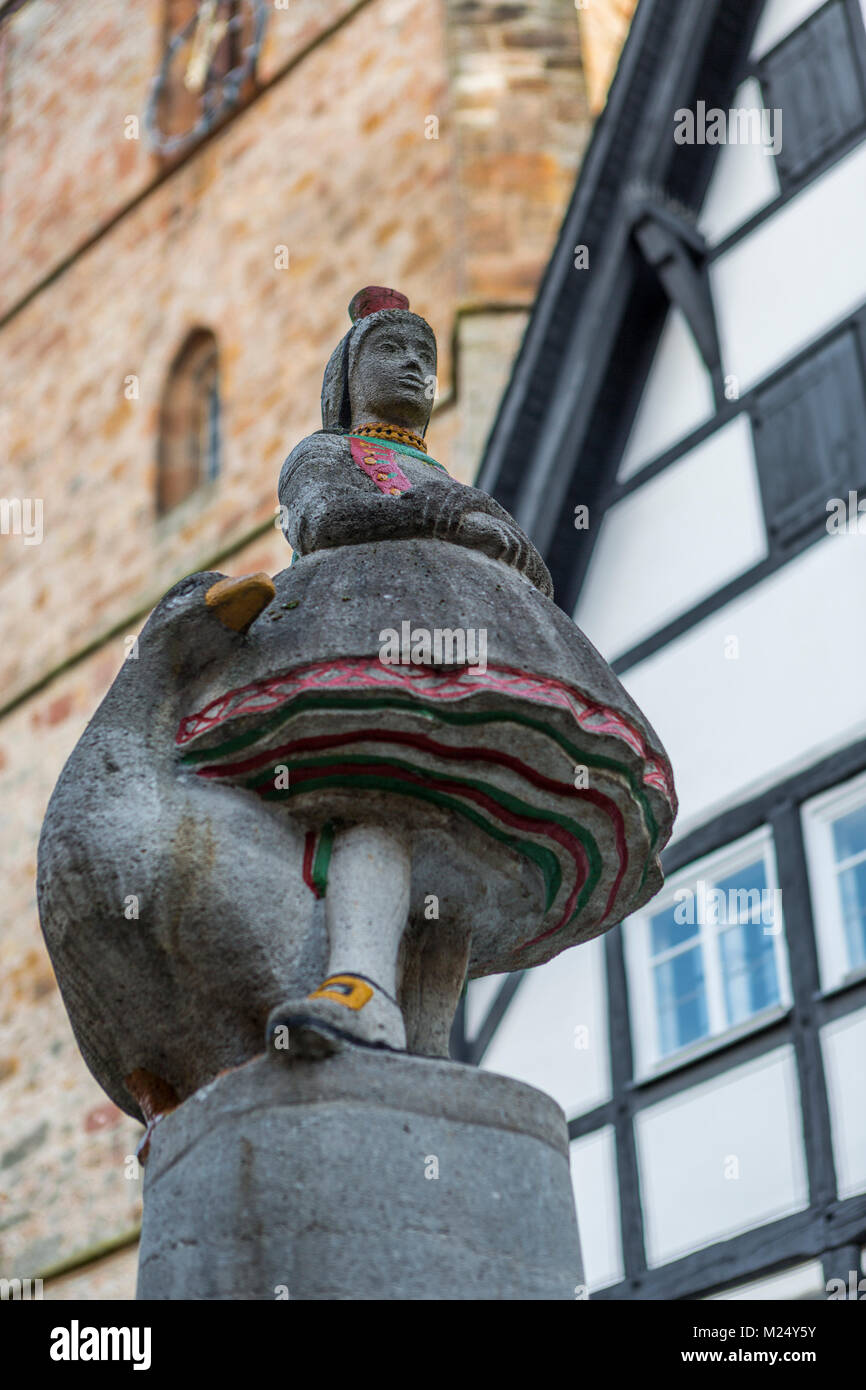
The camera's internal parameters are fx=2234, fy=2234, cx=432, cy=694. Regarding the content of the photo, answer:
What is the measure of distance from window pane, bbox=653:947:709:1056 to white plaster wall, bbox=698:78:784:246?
334 centimetres

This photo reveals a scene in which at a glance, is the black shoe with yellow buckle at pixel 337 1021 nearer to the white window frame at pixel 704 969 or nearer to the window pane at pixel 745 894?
the white window frame at pixel 704 969

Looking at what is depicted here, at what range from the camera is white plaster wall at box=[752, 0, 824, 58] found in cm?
961

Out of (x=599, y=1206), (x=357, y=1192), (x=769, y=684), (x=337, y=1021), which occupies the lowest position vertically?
(x=357, y=1192)

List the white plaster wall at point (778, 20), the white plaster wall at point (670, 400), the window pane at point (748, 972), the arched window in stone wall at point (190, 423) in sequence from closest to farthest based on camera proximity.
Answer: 1. the window pane at point (748, 972)
2. the white plaster wall at point (670, 400)
3. the white plaster wall at point (778, 20)
4. the arched window in stone wall at point (190, 423)

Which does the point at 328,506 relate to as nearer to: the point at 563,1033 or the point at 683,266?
the point at 563,1033

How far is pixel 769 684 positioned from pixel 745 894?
77 centimetres

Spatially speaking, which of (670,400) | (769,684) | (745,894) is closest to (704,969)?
(745,894)

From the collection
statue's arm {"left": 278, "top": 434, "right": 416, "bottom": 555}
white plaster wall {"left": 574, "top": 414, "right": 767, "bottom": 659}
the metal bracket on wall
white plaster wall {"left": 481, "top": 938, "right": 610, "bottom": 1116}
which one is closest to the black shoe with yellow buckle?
statue's arm {"left": 278, "top": 434, "right": 416, "bottom": 555}

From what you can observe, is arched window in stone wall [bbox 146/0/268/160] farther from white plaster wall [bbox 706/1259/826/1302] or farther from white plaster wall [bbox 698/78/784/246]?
white plaster wall [bbox 706/1259/826/1302]

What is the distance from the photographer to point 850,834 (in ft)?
23.9

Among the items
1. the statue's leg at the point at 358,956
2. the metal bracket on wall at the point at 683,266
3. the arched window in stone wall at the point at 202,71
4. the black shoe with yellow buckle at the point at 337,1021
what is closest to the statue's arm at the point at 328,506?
the statue's leg at the point at 358,956

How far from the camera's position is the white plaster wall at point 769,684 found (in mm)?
7535

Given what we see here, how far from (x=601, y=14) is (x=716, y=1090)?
9.86m
